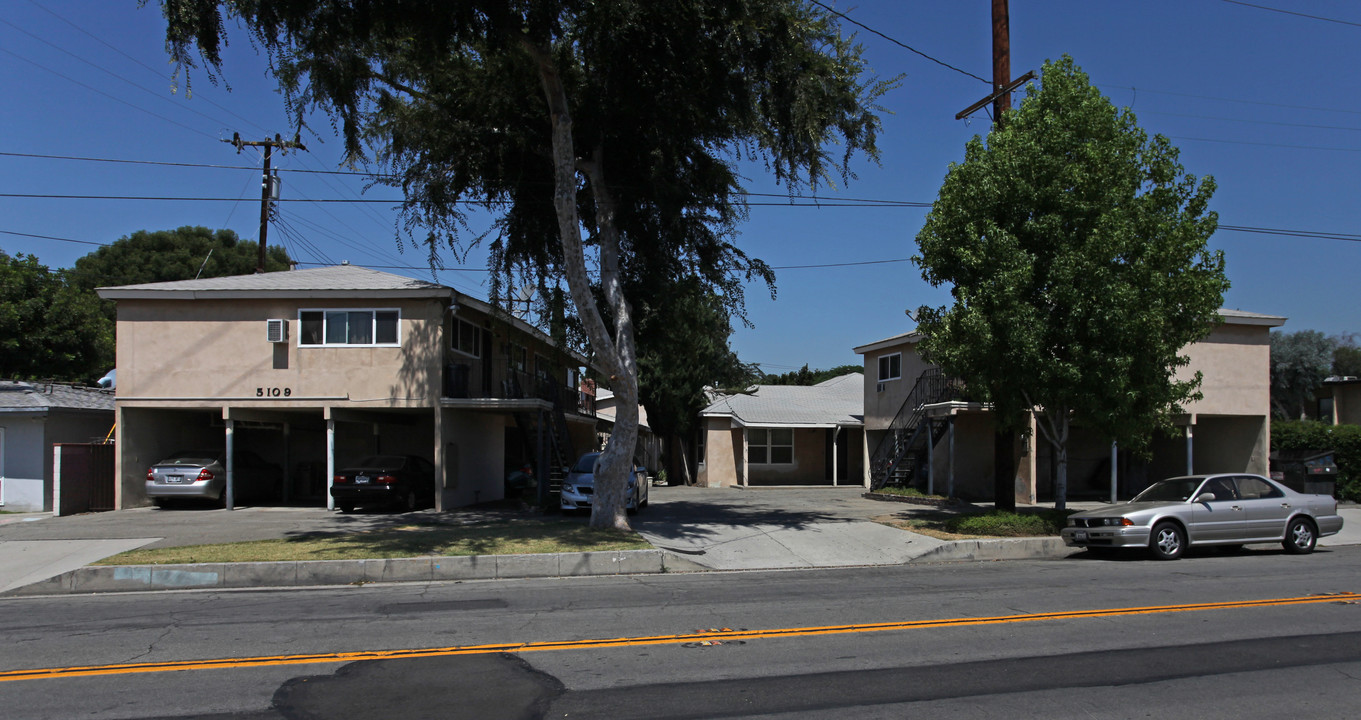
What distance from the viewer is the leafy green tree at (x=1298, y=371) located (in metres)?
39.4

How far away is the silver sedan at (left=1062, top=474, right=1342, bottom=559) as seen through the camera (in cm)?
1377

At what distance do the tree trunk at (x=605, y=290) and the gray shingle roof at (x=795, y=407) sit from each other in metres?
17.5

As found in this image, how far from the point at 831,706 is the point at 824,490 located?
25.8m

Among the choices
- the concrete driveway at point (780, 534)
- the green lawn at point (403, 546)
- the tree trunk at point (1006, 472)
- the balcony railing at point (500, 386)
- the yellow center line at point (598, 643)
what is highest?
the balcony railing at point (500, 386)

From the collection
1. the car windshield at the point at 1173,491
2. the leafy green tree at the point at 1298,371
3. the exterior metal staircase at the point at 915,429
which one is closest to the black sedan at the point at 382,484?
the exterior metal staircase at the point at 915,429

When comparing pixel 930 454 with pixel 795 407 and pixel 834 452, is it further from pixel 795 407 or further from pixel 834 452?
pixel 795 407

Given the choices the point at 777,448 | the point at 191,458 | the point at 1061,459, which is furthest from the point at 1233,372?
the point at 191,458

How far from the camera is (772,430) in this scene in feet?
114

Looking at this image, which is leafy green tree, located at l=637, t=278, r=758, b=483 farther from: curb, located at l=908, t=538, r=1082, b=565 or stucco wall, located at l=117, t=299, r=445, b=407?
curb, located at l=908, t=538, r=1082, b=565

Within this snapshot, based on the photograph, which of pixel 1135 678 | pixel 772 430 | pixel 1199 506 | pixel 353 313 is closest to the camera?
pixel 1135 678

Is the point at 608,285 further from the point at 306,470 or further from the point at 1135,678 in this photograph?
the point at 306,470

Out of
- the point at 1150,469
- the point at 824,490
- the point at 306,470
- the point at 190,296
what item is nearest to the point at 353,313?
the point at 190,296

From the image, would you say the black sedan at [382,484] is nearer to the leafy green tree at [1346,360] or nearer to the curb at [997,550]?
the curb at [997,550]

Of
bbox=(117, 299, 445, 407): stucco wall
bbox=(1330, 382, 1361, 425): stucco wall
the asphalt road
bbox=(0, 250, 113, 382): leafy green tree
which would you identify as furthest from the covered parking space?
bbox=(1330, 382, 1361, 425): stucco wall
